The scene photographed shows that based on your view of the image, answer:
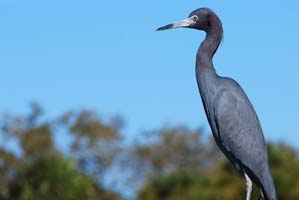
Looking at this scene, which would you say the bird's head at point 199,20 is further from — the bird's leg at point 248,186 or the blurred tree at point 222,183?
the blurred tree at point 222,183

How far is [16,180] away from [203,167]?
19.5m

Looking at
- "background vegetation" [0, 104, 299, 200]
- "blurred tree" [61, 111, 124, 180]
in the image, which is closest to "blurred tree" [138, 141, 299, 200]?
"background vegetation" [0, 104, 299, 200]

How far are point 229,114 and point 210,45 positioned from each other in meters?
0.44

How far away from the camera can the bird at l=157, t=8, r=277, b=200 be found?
5.47 meters

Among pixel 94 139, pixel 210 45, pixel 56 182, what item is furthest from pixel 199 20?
pixel 94 139

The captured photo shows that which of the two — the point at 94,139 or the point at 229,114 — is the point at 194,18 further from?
the point at 94,139

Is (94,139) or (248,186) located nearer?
(248,186)

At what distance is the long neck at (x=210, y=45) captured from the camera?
18.2ft

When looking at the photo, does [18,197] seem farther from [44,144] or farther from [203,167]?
[203,167]

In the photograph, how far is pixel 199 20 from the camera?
5586 millimetres

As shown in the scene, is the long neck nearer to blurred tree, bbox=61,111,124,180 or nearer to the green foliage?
the green foliage

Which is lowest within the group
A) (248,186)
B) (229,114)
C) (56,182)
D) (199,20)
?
(248,186)

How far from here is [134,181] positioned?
113 feet

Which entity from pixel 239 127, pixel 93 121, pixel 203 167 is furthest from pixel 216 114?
pixel 203 167
